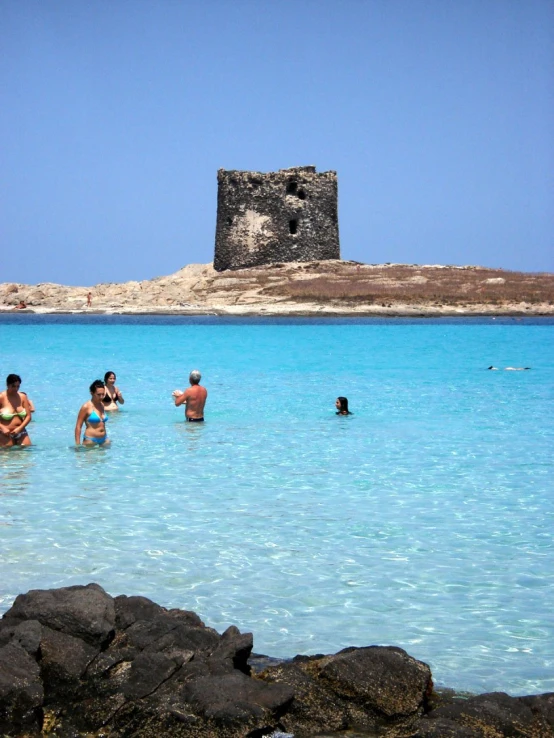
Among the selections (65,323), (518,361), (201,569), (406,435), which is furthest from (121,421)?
(65,323)

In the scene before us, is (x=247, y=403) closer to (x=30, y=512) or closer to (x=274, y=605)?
(x=30, y=512)

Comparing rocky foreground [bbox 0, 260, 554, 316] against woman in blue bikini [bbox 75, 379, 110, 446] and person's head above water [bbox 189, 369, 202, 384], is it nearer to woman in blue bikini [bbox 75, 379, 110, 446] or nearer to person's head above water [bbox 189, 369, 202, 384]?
person's head above water [bbox 189, 369, 202, 384]

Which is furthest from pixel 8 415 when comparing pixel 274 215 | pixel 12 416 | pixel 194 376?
pixel 274 215

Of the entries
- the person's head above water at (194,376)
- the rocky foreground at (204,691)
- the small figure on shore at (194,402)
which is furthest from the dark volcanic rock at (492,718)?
the small figure on shore at (194,402)

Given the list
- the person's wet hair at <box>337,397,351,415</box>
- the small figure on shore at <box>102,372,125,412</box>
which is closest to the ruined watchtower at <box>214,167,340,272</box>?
the small figure on shore at <box>102,372,125,412</box>

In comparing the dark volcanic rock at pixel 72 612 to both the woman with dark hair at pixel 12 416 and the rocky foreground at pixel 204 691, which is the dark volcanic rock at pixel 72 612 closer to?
the rocky foreground at pixel 204 691

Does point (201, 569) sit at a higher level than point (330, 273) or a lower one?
lower

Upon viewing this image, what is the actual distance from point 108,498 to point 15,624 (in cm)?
389

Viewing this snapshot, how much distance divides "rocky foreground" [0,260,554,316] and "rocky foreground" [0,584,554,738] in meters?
36.6

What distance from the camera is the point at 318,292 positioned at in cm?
4334

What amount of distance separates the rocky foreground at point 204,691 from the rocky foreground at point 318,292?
3656cm

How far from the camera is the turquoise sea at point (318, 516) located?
5688 millimetres

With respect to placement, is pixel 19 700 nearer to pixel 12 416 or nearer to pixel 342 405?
pixel 12 416

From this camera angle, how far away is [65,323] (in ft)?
139
